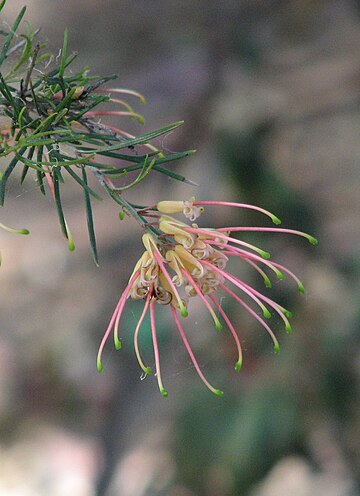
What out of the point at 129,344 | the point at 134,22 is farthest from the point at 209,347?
the point at 134,22

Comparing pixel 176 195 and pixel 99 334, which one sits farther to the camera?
pixel 99 334

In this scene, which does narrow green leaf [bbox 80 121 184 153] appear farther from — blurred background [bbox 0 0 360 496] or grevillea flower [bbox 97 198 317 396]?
blurred background [bbox 0 0 360 496]

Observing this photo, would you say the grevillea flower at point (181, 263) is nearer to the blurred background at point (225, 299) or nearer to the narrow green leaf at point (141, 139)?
the narrow green leaf at point (141, 139)

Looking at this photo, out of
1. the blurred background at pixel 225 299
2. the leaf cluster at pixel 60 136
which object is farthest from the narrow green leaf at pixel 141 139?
the blurred background at pixel 225 299

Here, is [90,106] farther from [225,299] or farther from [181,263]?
[225,299]

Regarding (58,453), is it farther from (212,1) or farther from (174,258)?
(174,258)

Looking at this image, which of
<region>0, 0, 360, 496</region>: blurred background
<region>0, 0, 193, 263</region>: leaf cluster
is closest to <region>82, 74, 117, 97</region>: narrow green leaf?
<region>0, 0, 193, 263</region>: leaf cluster

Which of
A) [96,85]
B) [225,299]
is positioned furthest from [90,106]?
[225,299]

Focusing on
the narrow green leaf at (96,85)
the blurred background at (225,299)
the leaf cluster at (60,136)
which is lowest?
the blurred background at (225,299)
